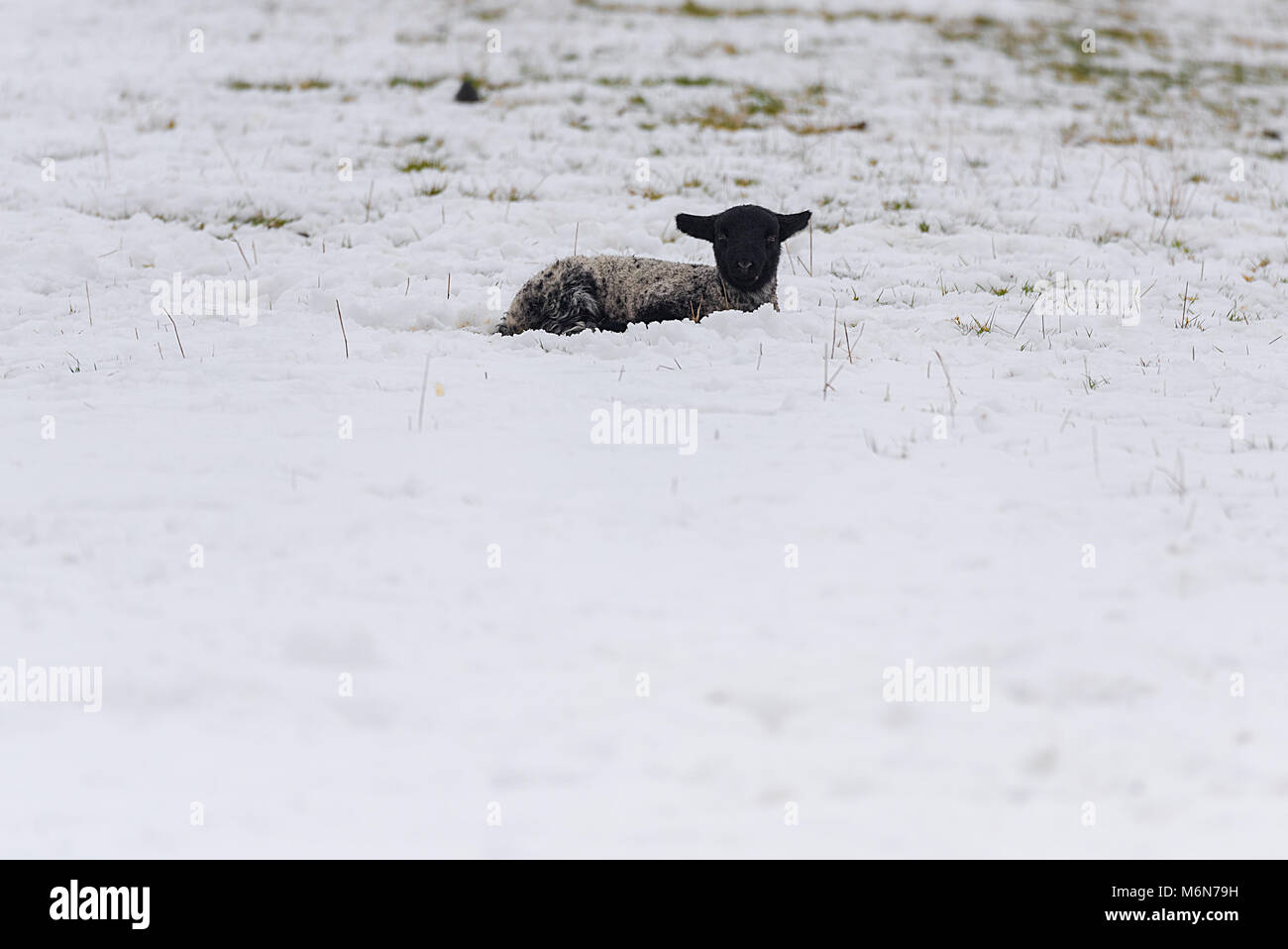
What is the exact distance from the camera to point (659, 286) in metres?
8.55

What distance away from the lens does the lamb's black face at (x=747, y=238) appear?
8.06 m

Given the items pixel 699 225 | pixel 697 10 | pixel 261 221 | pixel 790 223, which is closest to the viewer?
pixel 790 223

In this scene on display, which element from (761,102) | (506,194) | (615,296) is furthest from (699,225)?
(761,102)

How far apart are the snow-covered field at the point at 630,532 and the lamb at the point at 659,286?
1.51ft

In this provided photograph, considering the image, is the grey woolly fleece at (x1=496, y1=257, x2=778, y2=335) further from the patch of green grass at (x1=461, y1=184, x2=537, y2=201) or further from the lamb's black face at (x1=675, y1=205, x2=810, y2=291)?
the patch of green grass at (x1=461, y1=184, x2=537, y2=201)

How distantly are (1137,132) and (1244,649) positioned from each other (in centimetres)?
1460

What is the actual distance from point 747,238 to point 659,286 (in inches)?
33.4

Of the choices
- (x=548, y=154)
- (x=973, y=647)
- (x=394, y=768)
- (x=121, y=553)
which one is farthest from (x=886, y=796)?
(x=548, y=154)

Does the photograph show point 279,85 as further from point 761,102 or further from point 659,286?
point 659,286

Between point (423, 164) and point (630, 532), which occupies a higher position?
point (423, 164)

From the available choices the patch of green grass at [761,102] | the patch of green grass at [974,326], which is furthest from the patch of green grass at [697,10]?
the patch of green grass at [974,326]

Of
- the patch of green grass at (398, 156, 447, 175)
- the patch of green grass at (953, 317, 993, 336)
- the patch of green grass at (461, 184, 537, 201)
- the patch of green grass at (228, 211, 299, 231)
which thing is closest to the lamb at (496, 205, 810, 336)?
the patch of green grass at (953, 317, 993, 336)

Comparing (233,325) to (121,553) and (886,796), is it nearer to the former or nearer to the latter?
(121,553)

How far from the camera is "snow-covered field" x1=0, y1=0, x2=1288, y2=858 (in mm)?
3559
